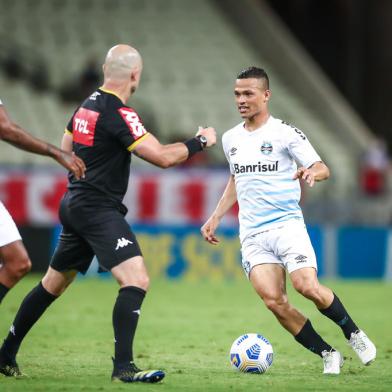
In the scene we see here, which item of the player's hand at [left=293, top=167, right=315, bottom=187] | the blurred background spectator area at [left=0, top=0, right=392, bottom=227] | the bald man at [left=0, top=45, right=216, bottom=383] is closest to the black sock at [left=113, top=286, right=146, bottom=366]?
the bald man at [left=0, top=45, right=216, bottom=383]

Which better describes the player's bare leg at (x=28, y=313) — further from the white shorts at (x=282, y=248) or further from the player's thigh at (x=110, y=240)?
the white shorts at (x=282, y=248)

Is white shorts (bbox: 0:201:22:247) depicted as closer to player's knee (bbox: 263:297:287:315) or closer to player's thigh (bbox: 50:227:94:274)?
player's thigh (bbox: 50:227:94:274)

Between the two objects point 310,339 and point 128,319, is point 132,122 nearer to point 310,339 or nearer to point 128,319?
point 128,319

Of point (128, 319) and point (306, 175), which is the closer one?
point (128, 319)

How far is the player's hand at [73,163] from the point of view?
7.20 meters

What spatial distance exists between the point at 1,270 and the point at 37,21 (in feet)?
60.3

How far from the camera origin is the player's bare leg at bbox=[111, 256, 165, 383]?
726 centimetres

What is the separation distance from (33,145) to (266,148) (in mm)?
2015

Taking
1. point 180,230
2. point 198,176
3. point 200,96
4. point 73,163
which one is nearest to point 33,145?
point 73,163

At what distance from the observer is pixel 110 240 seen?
7.40m

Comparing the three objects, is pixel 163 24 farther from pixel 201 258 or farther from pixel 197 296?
pixel 197 296

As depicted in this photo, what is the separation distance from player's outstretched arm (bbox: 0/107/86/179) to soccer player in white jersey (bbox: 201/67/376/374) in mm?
1657

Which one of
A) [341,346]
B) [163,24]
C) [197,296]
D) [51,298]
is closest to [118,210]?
[51,298]

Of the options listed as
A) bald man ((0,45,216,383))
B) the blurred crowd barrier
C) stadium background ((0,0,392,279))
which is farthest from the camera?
stadium background ((0,0,392,279))
